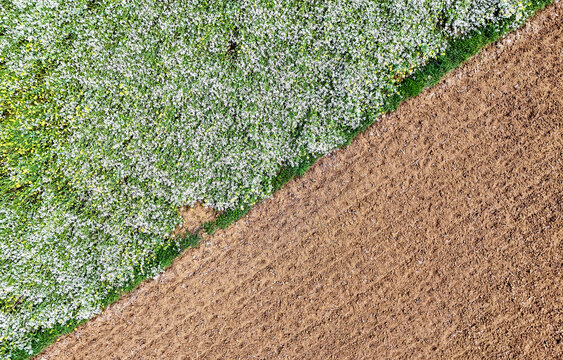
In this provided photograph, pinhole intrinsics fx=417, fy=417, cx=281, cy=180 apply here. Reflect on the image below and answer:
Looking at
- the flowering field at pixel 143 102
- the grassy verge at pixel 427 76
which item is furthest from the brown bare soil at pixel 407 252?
the flowering field at pixel 143 102

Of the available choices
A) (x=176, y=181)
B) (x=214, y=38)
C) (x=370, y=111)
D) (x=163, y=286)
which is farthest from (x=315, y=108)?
(x=163, y=286)

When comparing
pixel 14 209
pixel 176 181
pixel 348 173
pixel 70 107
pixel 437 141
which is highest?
pixel 70 107

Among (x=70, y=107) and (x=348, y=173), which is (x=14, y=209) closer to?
(x=70, y=107)

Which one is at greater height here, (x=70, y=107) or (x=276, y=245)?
(x=70, y=107)

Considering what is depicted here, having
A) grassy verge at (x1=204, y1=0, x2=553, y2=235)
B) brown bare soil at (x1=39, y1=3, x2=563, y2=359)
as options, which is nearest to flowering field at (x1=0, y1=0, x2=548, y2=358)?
grassy verge at (x1=204, y1=0, x2=553, y2=235)

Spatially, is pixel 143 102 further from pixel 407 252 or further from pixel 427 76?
pixel 407 252

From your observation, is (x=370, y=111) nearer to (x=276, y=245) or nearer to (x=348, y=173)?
(x=348, y=173)

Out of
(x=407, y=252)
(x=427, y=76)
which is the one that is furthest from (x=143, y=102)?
(x=407, y=252)
